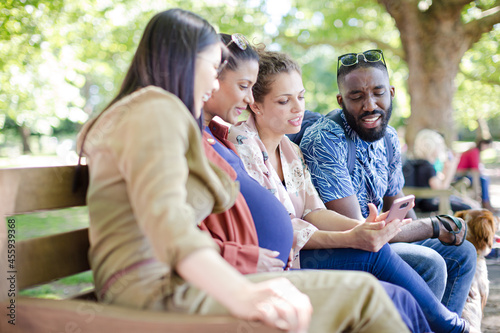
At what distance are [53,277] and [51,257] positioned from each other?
0.07 metres

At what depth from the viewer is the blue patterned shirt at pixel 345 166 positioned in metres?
2.86

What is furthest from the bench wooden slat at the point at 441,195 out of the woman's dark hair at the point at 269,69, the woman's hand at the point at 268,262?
the woman's hand at the point at 268,262

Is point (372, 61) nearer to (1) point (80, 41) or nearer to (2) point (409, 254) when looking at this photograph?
(2) point (409, 254)

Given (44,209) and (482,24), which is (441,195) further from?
(44,209)

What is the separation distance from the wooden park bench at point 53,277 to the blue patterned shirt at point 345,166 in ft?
4.70

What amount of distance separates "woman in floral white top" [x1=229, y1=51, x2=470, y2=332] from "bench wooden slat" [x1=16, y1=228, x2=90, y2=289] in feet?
2.98

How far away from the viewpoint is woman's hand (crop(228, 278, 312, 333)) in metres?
1.23

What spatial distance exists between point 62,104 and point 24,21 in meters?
1.43

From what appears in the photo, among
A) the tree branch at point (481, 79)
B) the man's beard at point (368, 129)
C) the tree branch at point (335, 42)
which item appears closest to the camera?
the man's beard at point (368, 129)

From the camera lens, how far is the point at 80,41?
28.5 ft

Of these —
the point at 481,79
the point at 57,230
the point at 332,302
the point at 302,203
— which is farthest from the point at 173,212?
the point at 481,79

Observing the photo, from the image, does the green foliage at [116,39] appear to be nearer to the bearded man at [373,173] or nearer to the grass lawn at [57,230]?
the bearded man at [373,173]

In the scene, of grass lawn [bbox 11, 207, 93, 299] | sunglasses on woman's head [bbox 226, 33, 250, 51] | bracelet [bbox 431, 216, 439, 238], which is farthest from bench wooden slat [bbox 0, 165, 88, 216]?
bracelet [bbox 431, 216, 439, 238]

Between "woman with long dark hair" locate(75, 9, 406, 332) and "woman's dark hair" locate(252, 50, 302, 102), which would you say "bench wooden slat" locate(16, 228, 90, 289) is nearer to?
"woman with long dark hair" locate(75, 9, 406, 332)
